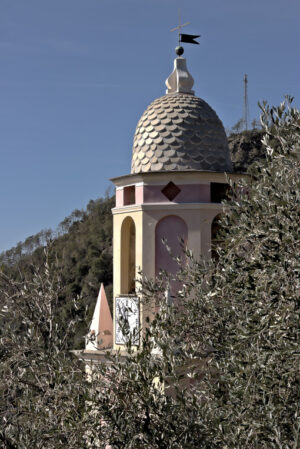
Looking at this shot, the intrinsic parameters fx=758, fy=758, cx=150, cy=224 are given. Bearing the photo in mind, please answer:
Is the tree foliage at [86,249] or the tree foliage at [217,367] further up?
the tree foliage at [86,249]

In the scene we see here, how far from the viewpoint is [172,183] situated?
12367mm

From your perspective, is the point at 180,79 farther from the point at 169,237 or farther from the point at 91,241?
the point at 91,241

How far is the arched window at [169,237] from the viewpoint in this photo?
12.4 meters

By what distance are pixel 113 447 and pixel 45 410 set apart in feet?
2.80

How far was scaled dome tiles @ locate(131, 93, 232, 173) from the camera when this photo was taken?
41.1 ft

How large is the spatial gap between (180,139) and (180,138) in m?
0.02

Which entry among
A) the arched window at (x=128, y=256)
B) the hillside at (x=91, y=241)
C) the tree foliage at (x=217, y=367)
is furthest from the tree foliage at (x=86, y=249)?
the tree foliage at (x=217, y=367)

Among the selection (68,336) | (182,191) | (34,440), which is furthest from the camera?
(182,191)

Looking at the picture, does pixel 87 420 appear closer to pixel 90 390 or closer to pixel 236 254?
pixel 90 390

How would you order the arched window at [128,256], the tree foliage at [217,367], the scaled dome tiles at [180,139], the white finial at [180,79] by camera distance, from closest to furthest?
the tree foliage at [217,367] < the scaled dome tiles at [180,139] < the arched window at [128,256] < the white finial at [180,79]

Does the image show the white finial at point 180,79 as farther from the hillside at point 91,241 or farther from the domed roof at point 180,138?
the hillside at point 91,241

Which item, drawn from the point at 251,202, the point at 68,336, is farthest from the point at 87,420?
the point at 251,202

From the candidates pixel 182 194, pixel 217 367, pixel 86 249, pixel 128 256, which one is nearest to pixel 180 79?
pixel 182 194

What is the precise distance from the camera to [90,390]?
628cm
